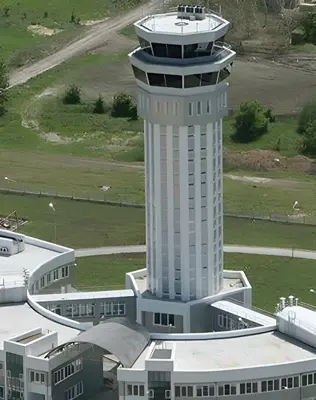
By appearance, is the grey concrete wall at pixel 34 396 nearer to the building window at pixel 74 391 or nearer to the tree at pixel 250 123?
the building window at pixel 74 391

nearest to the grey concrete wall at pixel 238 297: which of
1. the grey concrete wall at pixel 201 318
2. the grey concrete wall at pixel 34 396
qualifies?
the grey concrete wall at pixel 201 318

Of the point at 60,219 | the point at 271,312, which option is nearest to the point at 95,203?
the point at 60,219

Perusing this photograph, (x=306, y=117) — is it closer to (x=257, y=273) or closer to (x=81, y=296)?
(x=257, y=273)

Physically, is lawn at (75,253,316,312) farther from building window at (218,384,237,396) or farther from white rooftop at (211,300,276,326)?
building window at (218,384,237,396)

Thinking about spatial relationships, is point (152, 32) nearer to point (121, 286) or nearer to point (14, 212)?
point (121, 286)

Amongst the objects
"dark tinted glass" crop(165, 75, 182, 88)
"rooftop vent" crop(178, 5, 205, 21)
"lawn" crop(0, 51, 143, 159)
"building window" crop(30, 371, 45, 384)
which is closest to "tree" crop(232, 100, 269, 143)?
"lawn" crop(0, 51, 143, 159)

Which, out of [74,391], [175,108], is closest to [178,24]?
[175,108]

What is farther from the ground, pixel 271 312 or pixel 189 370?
pixel 189 370
